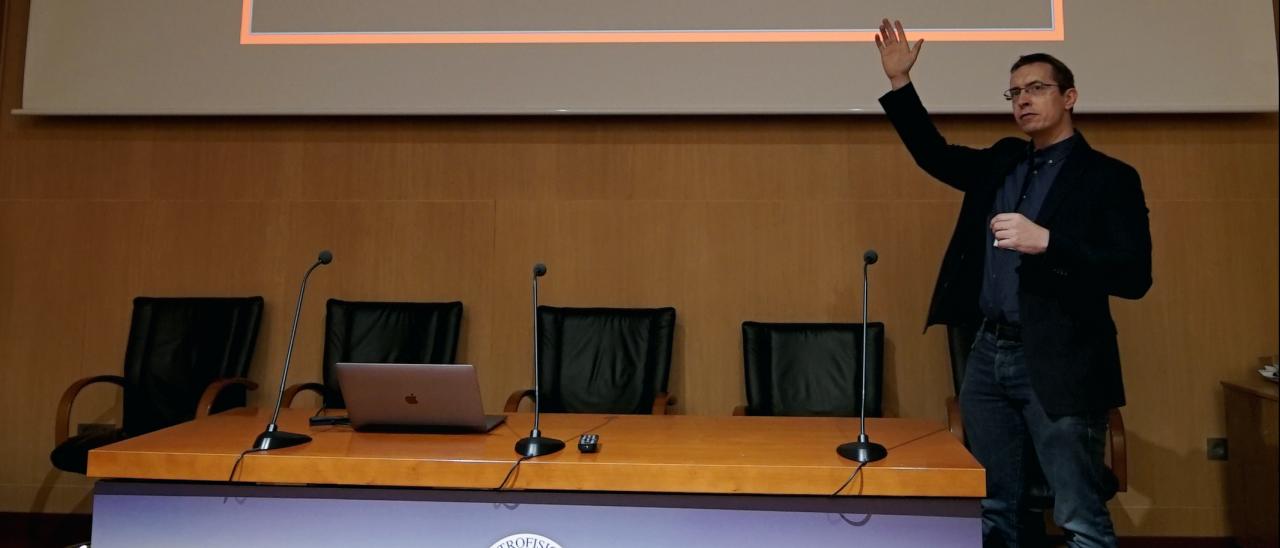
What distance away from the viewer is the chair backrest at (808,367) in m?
3.04

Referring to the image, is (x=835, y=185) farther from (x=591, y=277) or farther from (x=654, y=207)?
(x=591, y=277)

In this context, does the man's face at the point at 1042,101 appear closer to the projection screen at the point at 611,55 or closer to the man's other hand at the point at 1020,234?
the man's other hand at the point at 1020,234

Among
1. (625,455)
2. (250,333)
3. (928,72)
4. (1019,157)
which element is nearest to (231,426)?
(625,455)

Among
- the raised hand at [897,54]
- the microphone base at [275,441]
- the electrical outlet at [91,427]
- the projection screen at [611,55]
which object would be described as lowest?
the electrical outlet at [91,427]

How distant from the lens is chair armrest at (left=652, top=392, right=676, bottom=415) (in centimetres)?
280

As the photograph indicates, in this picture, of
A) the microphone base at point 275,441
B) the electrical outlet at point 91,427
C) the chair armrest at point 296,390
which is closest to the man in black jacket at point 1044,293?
the microphone base at point 275,441

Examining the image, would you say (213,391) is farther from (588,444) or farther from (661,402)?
(588,444)

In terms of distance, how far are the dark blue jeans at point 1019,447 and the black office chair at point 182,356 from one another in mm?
2646

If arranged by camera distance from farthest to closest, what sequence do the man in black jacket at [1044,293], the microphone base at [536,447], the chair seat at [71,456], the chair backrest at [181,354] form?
the chair backrest at [181,354]
the chair seat at [71,456]
the man in black jacket at [1044,293]
the microphone base at [536,447]

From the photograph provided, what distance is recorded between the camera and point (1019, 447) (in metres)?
1.99

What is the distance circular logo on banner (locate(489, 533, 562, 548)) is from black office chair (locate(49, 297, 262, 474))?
194 centimetres

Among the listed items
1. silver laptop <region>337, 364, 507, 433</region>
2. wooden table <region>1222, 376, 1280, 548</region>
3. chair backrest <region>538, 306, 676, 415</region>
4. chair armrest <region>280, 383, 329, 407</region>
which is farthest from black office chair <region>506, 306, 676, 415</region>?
wooden table <region>1222, 376, 1280, 548</region>

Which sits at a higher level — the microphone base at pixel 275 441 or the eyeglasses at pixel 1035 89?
the eyeglasses at pixel 1035 89

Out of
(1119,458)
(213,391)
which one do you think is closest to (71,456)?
(213,391)
